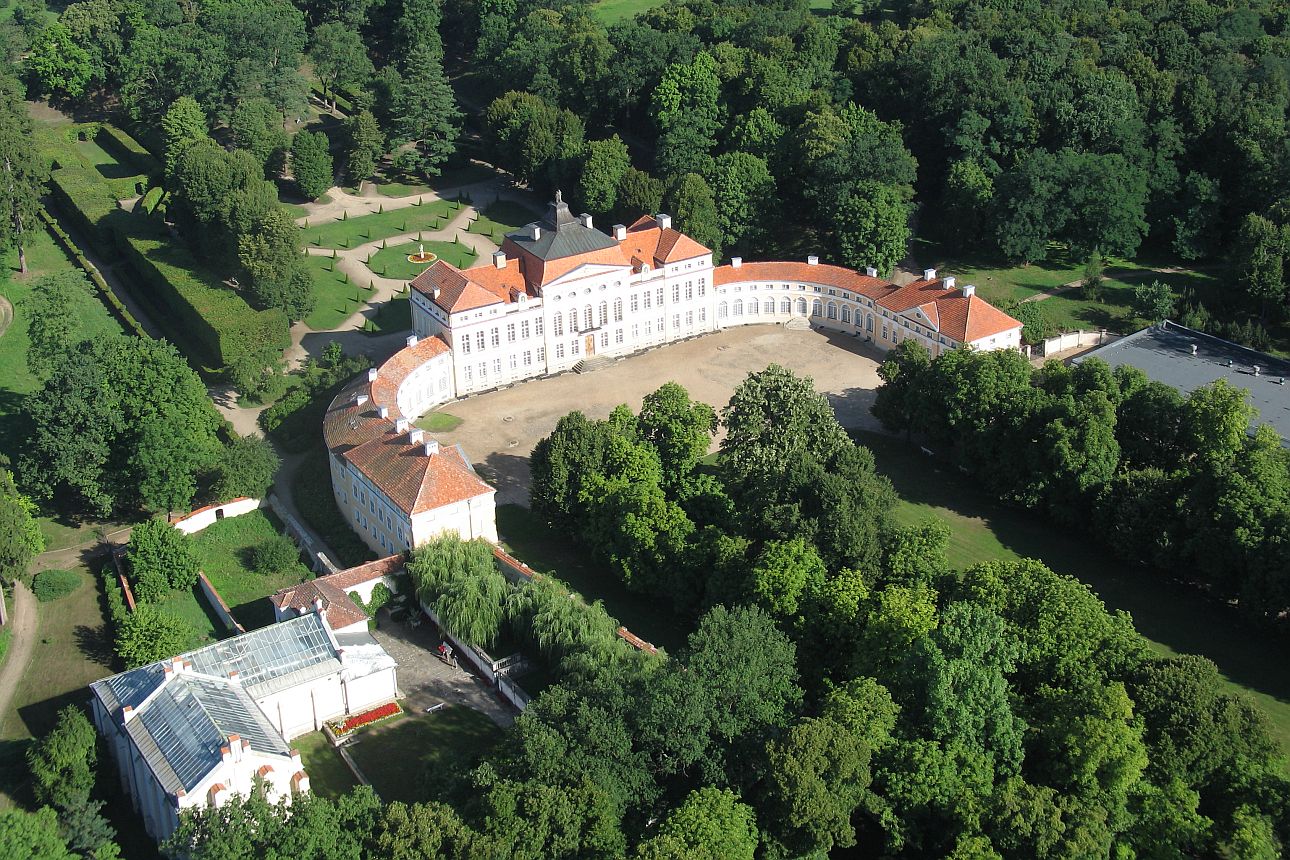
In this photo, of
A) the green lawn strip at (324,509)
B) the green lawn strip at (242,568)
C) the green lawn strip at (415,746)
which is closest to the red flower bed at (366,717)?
the green lawn strip at (415,746)

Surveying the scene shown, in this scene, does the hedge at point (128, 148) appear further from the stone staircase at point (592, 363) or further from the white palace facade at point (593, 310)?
the stone staircase at point (592, 363)

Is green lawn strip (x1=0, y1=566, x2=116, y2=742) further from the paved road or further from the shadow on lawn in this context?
the shadow on lawn

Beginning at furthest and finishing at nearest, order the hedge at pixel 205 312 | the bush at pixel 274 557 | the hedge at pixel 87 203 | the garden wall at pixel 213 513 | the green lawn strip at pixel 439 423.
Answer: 1. the hedge at pixel 87 203
2. the hedge at pixel 205 312
3. the green lawn strip at pixel 439 423
4. the garden wall at pixel 213 513
5. the bush at pixel 274 557

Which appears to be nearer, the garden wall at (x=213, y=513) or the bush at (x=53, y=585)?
the bush at (x=53, y=585)

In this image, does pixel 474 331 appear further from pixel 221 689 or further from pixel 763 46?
pixel 763 46

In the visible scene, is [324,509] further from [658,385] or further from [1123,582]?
[1123,582]

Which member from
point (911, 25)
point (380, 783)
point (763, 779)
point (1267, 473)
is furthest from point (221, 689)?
point (911, 25)

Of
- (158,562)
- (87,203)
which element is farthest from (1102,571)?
(87,203)
